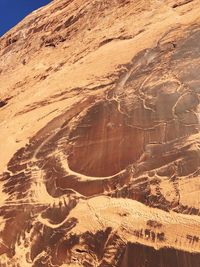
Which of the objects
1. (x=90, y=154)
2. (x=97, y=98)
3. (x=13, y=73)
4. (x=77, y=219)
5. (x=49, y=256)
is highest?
(x=13, y=73)

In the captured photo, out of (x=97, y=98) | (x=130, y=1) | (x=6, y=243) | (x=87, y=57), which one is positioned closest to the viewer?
(x=6, y=243)

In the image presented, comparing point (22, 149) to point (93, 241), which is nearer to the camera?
point (93, 241)

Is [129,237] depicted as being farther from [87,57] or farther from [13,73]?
[13,73]

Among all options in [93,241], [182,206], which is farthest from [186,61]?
[93,241]

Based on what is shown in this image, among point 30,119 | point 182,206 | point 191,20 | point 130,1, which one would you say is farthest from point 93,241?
point 130,1

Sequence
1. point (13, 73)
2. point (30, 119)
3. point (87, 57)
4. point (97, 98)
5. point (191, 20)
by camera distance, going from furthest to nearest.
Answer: point (13, 73) → point (87, 57) → point (30, 119) → point (191, 20) → point (97, 98)

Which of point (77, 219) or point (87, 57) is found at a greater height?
point (87, 57)

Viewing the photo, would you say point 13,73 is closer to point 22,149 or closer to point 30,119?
point 30,119
